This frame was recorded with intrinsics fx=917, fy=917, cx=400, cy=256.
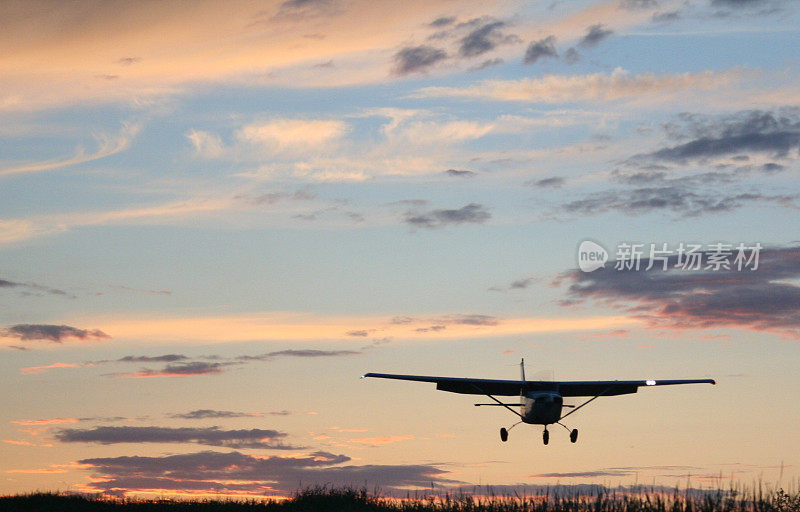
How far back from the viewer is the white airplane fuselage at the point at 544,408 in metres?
52.8

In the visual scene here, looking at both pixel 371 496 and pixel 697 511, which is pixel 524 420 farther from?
pixel 697 511

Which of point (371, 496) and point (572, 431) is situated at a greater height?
point (572, 431)

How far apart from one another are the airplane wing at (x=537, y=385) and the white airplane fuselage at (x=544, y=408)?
13.3 ft

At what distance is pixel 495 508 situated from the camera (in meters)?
38.4

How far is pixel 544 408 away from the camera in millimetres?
52812

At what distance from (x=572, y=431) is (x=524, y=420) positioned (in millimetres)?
2886

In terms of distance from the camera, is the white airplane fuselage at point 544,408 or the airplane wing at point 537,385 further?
the airplane wing at point 537,385

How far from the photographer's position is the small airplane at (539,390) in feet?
174

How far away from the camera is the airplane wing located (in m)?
56.3

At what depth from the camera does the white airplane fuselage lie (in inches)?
2079

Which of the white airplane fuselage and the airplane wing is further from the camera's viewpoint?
the airplane wing

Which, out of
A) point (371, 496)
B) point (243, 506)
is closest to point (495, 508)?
point (371, 496)

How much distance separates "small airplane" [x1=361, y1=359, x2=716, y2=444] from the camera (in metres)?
53.0

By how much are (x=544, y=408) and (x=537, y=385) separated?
564cm
